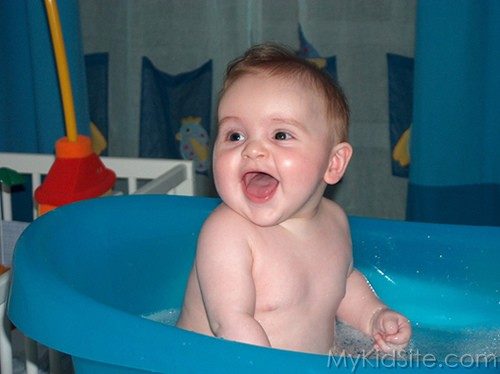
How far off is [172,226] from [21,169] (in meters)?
0.45

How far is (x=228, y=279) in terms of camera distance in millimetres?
959

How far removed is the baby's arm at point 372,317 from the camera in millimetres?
1082


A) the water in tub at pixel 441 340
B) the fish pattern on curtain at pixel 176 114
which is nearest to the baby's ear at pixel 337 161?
the water in tub at pixel 441 340

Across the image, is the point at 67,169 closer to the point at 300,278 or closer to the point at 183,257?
the point at 183,257

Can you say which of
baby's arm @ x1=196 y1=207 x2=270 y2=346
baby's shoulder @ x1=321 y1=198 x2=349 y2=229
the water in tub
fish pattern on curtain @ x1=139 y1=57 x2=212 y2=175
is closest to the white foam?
the water in tub

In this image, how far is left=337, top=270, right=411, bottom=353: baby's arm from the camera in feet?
3.55

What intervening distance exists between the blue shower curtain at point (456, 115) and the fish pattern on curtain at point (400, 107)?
0.08 m

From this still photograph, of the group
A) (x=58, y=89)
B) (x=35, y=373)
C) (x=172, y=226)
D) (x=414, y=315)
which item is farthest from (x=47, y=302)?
(x=58, y=89)

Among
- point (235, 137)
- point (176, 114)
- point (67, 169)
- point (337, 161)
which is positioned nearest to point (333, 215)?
point (337, 161)

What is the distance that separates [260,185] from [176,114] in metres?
0.82

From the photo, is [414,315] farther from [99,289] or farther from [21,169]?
[21,169]

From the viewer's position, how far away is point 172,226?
3.99 ft

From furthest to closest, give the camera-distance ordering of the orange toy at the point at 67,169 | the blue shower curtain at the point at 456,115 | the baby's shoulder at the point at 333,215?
the blue shower curtain at the point at 456,115 → the orange toy at the point at 67,169 → the baby's shoulder at the point at 333,215

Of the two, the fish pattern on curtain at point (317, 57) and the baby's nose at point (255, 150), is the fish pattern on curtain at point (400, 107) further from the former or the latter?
the baby's nose at point (255, 150)
